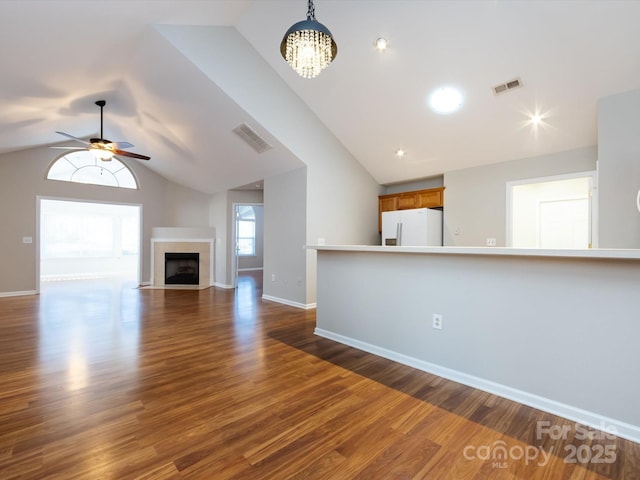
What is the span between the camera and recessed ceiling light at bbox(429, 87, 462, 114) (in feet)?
13.0

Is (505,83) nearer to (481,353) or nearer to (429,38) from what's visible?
(429,38)

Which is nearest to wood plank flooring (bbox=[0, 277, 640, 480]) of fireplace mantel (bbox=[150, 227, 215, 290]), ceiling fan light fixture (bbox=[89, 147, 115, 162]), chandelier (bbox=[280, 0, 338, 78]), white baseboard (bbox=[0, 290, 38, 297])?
chandelier (bbox=[280, 0, 338, 78])

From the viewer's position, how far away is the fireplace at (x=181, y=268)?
7.48m

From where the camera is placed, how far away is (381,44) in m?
3.55

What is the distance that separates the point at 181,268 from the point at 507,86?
24.7 ft

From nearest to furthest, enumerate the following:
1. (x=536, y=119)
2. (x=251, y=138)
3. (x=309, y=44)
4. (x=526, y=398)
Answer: (x=309, y=44), (x=526, y=398), (x=536, y=119), (x=251, y=138)

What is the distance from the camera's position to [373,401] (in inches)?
84.3

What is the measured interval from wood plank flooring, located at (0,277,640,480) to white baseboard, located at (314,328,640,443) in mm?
67

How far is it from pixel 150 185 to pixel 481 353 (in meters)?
8.41

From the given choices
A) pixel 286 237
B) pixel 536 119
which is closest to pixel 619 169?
pixel 536 119

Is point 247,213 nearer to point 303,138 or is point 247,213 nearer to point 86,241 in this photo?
point 86,241

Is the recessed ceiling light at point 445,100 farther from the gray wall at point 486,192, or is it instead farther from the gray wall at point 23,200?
the gray wall at point 23,200

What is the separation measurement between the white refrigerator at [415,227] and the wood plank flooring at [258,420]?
2.92 m

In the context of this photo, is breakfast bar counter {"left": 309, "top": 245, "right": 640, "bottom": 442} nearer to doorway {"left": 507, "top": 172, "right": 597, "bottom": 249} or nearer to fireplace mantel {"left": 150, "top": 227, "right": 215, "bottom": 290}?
doorway {"left": 507, "top": 172, "right": 597, "bottom": 249}
